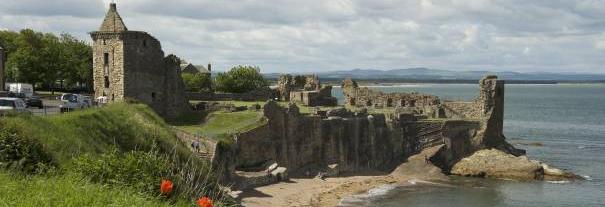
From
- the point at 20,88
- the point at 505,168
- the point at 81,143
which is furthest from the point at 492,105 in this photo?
the point at 81,143

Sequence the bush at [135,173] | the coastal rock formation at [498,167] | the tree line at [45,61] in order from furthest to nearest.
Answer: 1. the tree line at [45,61]
2. the coastal rock formation at [498,167]
3. the bush at [135,173]

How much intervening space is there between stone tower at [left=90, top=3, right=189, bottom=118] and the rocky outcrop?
23826 millimetres

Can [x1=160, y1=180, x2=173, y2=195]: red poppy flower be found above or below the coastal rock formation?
above

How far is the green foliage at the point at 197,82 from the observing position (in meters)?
88.3

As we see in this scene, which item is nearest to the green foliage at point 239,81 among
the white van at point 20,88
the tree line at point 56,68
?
the tree line at point 56,68

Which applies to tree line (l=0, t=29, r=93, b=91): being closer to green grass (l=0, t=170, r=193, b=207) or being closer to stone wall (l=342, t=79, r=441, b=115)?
stone wall (l=342, t=79, r=441, b=115)

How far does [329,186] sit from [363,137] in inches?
491

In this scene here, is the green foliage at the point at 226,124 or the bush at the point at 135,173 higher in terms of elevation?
the bush at the point at 135,173

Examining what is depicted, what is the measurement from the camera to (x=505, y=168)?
2527 inches

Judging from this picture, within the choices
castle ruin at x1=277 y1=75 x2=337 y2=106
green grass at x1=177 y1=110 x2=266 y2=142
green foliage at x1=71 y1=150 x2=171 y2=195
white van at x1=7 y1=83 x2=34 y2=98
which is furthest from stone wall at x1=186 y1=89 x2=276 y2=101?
green foliage at x1=71 y1=150 x2=171 y2=195

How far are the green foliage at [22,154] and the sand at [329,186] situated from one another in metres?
22.6

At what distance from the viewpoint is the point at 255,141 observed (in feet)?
183

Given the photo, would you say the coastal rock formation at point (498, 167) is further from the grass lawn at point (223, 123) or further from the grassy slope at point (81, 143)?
the grassy slope at point (81, 143)

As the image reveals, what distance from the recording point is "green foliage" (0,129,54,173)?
65.4 ft
